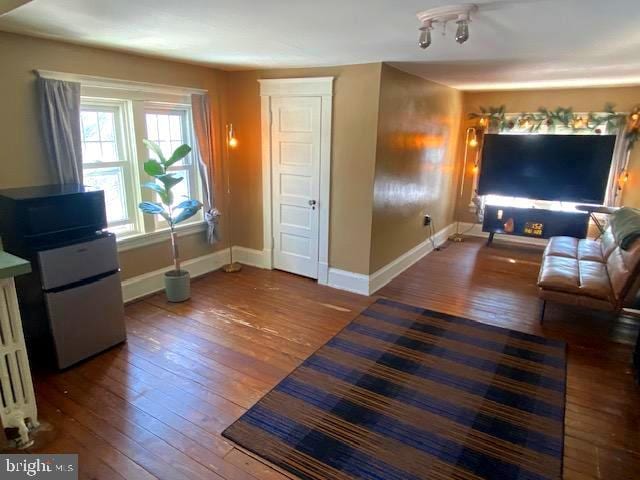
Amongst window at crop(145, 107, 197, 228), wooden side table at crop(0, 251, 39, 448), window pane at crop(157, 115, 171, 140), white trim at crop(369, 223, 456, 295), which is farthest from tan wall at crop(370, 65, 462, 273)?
wooden side table at crop(0, 251, 39, 448)

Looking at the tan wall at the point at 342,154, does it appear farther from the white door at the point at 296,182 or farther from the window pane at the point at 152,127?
the window pane at the point at 152,127

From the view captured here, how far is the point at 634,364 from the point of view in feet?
9.59

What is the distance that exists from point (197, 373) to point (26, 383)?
3.26 ft

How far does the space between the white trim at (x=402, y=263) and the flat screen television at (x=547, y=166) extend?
98cm

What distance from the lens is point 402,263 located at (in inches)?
193

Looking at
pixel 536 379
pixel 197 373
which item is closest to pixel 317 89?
pixel 197 373

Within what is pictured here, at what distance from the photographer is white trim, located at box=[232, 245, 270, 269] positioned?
4914 millimetres

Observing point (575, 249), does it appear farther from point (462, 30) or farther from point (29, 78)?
point (29, 78)

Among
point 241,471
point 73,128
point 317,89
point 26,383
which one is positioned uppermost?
point 317,89

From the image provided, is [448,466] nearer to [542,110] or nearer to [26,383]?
[26,383]

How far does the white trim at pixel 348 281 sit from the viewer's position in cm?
420

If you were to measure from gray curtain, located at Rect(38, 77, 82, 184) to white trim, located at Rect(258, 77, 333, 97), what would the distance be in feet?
6.17

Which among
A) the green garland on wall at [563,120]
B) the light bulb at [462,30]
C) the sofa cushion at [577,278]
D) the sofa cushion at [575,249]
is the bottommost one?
the sofa cushion at [577,278]

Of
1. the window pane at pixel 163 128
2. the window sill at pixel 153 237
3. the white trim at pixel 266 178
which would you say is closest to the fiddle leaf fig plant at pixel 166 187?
the window sill at pixel 153 237
